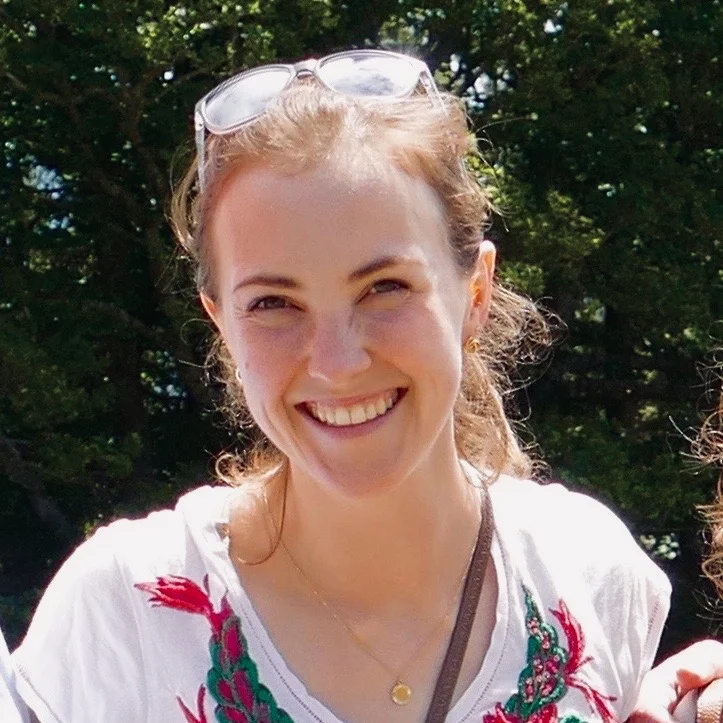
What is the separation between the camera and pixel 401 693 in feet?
5.56

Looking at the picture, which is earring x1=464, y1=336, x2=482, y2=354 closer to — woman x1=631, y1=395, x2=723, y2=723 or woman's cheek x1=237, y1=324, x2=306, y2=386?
woman's cheek x1=237, y1=324, x2=306, y2=386

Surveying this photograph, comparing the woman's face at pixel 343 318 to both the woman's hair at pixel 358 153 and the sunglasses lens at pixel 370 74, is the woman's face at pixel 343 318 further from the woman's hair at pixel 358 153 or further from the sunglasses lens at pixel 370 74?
the sunglasses lens at pixel 370 74

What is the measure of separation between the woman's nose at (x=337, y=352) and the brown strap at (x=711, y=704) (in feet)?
2.07

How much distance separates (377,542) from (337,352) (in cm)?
33

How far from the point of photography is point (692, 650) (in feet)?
6.03

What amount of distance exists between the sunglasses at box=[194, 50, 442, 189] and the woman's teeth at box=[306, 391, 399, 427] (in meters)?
0.38

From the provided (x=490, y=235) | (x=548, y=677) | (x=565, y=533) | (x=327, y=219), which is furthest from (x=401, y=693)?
(x=490, y=235)

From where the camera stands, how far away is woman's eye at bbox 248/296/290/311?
5.32ft

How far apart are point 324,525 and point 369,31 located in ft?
19.5

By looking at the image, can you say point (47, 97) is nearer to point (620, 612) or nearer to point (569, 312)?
point (569, 312)

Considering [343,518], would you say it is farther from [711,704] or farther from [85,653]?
[711,704]

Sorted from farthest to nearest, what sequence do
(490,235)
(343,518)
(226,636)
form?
(490,235) → (343,518) → (226,636)

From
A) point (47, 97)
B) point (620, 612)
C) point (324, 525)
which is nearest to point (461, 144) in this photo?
point (324, 525)

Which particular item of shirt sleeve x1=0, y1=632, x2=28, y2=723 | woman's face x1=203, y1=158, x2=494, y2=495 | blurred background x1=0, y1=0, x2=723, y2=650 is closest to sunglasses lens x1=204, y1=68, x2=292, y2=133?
woman's face x1=203, y1=158, x2=494, y2=495
